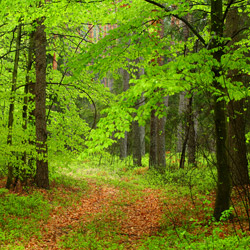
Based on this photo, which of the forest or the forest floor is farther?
the forest floor

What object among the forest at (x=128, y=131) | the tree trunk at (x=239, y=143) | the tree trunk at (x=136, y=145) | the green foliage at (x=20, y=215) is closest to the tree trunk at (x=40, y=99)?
the forest at (x=128, y=131)

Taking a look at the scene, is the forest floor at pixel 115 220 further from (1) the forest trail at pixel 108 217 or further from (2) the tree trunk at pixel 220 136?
(2) the tree trunk at pixel 220 136

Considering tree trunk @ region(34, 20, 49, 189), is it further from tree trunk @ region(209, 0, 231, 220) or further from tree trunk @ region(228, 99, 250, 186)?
tree trunk @ region(228, 99, 250, 186)

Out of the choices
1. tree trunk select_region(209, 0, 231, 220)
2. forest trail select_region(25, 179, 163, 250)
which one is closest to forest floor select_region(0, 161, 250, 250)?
forest trail select_region(25, 179, 163, 250)

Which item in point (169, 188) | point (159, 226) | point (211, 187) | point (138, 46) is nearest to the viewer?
point (138, 46)

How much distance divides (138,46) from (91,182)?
8.31m

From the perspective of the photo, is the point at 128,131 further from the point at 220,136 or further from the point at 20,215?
the point at 20,215

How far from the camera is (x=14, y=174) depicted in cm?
957

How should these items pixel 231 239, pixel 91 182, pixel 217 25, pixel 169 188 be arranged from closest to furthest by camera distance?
pixel 231 239
pixel 217 25
pixel 169 188
pixel 91 182

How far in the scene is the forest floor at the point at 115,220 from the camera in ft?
18.1

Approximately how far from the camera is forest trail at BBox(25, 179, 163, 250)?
21.5ft

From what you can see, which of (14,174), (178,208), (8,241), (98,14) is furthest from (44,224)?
(98,14)

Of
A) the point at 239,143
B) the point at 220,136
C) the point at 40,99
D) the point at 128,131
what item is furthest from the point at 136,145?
the point at 128,131

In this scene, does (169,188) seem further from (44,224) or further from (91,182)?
(44,224)
